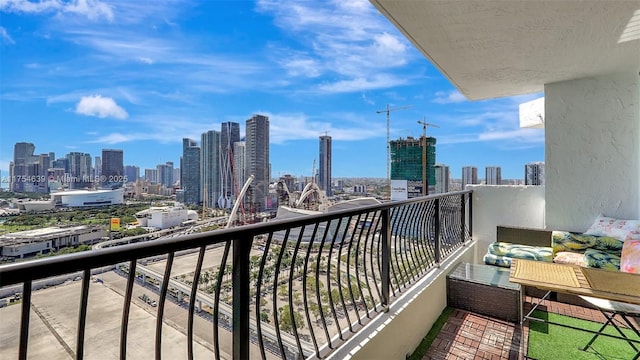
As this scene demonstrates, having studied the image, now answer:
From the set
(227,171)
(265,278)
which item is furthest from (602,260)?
(227,171)

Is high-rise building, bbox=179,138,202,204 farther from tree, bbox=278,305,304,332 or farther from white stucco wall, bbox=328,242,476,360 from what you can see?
tree, bbox=278,305,304,332

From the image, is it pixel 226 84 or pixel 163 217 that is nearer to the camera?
pixel 163 217

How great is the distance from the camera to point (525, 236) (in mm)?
4625

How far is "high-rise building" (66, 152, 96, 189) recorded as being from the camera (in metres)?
5.53

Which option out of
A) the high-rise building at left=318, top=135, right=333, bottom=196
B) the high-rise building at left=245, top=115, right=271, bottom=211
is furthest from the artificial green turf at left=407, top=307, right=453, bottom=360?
the high-rise building at left=318, top=135, right=333, bottom=196

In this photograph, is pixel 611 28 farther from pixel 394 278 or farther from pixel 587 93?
pixel 394 278

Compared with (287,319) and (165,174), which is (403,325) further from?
(165,174)

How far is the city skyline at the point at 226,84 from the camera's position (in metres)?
8.05

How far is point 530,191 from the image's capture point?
209 inches

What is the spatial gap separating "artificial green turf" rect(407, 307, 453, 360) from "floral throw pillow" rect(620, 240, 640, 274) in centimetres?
176

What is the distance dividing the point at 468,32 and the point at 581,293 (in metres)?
2.60

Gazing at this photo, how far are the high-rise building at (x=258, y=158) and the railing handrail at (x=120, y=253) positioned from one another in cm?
796

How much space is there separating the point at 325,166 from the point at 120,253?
17.6 m

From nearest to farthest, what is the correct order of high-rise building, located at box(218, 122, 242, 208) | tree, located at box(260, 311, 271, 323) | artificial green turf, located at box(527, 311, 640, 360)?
tree, located at box(260, 311, 271, 323) → artificial green turf, located at box(527, 311, 640, 360) → high-rise building, located at box(218, 122, 242, 208)
